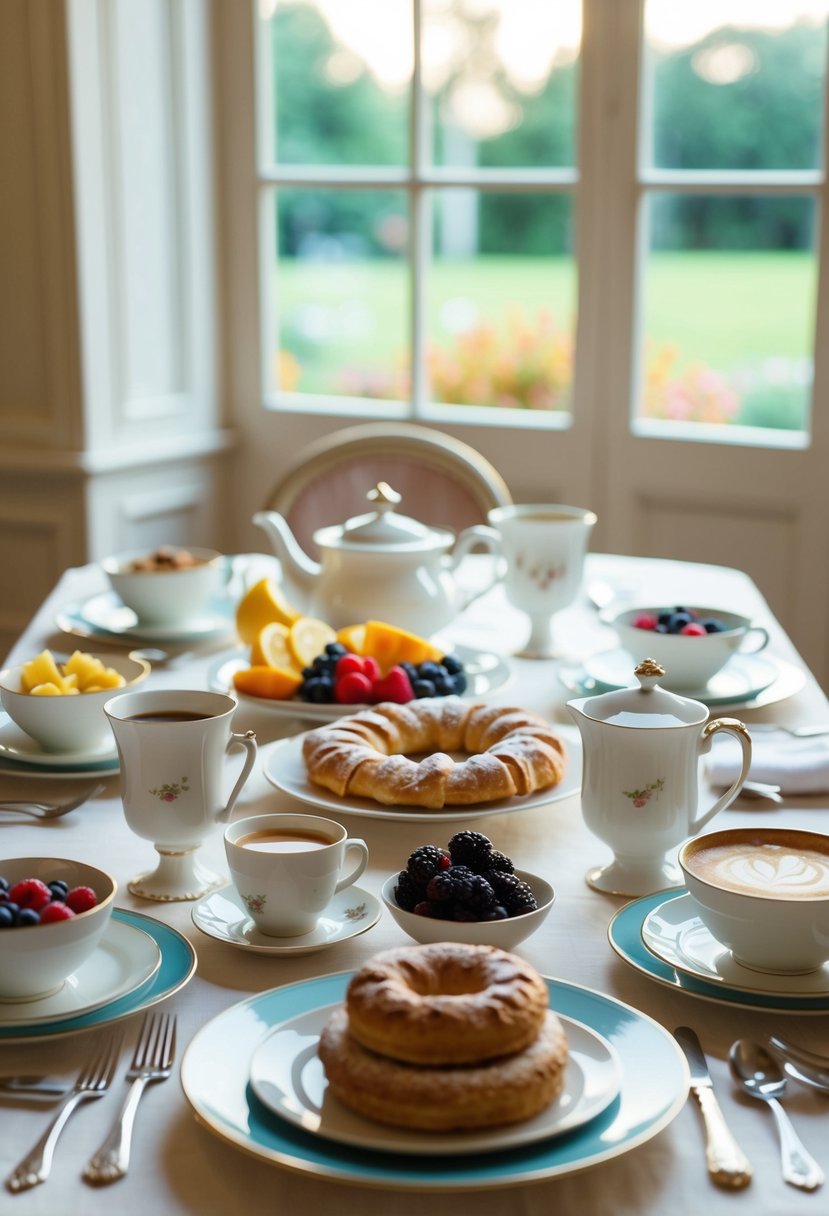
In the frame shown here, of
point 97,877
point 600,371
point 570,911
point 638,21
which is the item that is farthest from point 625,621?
point 638,21

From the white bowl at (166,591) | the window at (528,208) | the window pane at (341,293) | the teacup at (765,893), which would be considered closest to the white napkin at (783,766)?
the teacup at (765,893)

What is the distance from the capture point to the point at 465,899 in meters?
0.91

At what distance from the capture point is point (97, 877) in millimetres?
881

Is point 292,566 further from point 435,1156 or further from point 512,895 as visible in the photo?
point 435,1156

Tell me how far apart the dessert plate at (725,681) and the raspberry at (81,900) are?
0.76 meters

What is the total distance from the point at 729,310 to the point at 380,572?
6.02 ft

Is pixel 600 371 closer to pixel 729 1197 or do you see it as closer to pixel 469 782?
pixel 469 782

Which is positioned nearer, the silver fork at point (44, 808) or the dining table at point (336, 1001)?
the dining table at point (336, 1001)

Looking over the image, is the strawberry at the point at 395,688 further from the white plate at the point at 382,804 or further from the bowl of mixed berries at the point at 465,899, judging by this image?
the bowl of mixed berries at the point at 465,899

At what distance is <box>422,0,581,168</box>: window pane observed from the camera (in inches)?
122

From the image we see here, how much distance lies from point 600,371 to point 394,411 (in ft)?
1.81

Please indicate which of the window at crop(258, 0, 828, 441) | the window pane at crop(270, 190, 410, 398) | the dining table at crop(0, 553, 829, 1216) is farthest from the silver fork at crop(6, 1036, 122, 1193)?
the window pane at crop(270, 190, 410, 398)

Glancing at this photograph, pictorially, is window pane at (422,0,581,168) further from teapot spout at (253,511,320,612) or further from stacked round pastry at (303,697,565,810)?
stacked round pastry at (303,697,565,810)

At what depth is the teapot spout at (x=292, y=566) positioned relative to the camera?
66.3 inches
